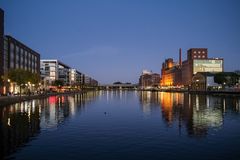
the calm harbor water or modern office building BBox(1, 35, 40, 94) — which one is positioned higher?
modern office building BBox(1, 35, 40, 94)

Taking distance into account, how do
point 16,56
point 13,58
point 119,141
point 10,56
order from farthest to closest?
point 16,56 < point 13,58 < point 10,56 < point 119,141

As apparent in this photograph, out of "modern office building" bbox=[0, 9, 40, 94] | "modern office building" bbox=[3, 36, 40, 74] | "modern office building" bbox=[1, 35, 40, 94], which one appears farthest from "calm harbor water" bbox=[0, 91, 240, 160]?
"modern office building" bbox=[3, 36, 40, 74]

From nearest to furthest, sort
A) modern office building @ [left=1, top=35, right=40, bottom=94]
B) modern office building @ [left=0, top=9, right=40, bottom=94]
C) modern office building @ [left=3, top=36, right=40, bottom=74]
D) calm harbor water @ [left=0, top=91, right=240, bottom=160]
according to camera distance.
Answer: calm harbor water @ [left=0, top=91, right=240, bottom=160] → modern office building @ [left=0, top=9, right=40, bottom=94] → modern office building @ [left=1, top=35, right=40, bottom=94] → modern office building @ [left=3, top=36, right=40, bottom=74]

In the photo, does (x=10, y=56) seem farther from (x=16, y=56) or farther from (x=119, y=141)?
(x=119, y=141)

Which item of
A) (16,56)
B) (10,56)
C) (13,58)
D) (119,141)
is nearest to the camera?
(119,141)

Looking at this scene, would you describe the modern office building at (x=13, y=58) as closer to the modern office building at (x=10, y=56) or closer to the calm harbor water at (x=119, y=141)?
the modern office building at (x=10, y=56)

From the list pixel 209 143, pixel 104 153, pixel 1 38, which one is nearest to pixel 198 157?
pixel 209 143

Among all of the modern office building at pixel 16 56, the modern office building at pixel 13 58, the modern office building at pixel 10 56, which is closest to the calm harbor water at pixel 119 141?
the modern office building at pixel 10 56

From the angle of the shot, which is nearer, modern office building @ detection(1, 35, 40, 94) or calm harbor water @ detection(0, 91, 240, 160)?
calm harbor water @ detection(0, 91, 240, 160)

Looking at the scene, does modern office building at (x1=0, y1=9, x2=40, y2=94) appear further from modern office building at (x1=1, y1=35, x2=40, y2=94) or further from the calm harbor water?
the calm harbor water

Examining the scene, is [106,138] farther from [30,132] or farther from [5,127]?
[5,127]

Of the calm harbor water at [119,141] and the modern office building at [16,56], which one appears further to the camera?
the modern office building at [16,56]

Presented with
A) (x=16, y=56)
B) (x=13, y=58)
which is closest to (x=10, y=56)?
(x=13, y=58)

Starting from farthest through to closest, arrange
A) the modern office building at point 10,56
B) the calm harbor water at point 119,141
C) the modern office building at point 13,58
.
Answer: the modern office building at point 13,58, the modern office building at point 10,56, the calm harbor water at point 119,141
